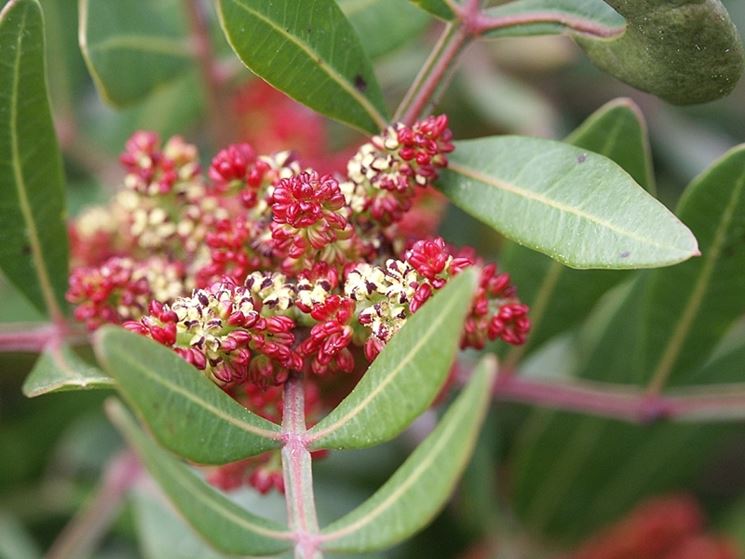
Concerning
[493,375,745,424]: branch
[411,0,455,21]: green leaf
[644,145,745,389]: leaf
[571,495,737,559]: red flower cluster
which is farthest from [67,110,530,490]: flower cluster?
[571,495,737,559]: red flower cluster

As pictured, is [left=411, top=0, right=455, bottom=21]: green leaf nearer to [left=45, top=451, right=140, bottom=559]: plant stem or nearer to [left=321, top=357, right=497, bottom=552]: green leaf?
[left=321, top=357, right=497, bottom=552]: green leaf

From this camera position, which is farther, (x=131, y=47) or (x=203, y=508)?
(x=131, y=47)

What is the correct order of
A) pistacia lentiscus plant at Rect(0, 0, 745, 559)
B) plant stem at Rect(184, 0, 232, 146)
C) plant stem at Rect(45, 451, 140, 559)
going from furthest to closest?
plant stem at Rect(184, 0, 232, 146) → plant stem at Rect(45, 451, 140, 559) → pistacia lentiscus plant at Rect(0, 0, 745, 559)

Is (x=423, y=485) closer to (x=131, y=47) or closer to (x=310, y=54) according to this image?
(x=310, y=54)

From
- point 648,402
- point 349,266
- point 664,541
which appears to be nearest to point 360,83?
point 349,266

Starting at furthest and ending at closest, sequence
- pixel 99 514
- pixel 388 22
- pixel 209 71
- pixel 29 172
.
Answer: pixel 209 71, pixel 99 514, pixel 388 22, pixel 29 172

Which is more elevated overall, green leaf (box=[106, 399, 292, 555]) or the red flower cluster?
green leaf (box=[106, 399, 292, 555])

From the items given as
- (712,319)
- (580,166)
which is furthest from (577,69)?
(580,166)
